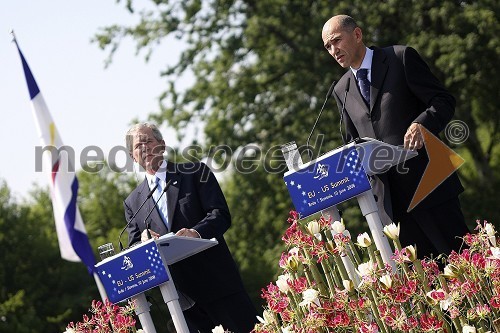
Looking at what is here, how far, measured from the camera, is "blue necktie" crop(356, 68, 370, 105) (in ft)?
18.6

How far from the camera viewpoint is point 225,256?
251 inches

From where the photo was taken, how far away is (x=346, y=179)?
4.71 meters

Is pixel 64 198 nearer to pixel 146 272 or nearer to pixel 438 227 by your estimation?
pixel 146 272

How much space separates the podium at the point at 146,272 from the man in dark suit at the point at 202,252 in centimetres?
54

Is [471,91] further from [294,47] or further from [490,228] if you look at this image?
[490,228]

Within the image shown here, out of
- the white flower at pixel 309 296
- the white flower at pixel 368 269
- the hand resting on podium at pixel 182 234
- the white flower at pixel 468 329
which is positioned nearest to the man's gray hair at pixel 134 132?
the hand resting on podium at pixel 182 234

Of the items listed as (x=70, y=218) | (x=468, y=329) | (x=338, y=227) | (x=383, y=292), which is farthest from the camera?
(x=70, y=218)

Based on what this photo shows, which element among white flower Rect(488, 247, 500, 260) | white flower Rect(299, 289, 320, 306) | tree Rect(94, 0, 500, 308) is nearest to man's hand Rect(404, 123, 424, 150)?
white flower Rect(488, 247, 500, 260)

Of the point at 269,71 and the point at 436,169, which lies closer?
the point at 436,169

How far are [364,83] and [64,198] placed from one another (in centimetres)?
879

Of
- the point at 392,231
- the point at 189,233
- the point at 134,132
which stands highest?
the point at 134,132

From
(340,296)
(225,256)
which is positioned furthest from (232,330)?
(340,296)

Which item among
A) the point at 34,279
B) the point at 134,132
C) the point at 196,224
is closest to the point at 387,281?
the point at 196,224

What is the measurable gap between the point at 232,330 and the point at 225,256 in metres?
0.50
